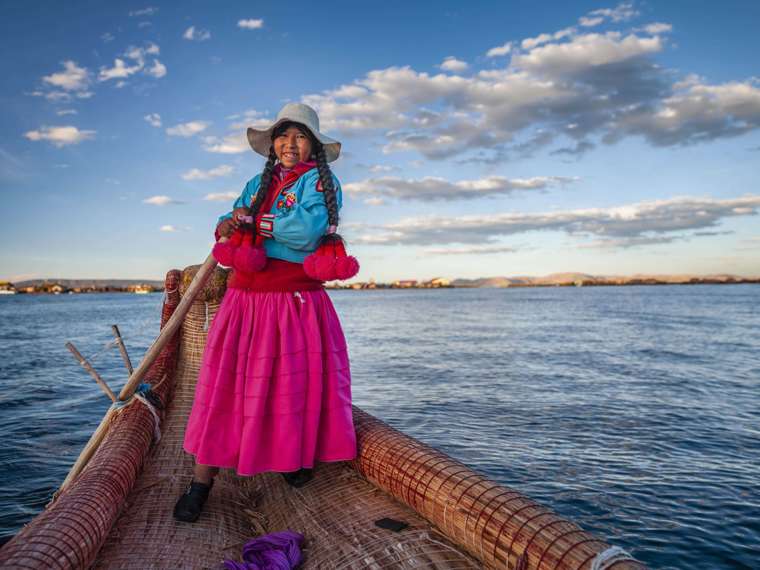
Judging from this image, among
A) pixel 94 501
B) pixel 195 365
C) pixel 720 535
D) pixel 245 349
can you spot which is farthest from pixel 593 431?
pixel 94 501

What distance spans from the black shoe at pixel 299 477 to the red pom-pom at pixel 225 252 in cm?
134

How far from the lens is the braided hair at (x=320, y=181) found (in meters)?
2.98

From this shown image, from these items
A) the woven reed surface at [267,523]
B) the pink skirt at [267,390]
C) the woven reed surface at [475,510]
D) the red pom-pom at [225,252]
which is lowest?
the woven reed surface at [267,523]

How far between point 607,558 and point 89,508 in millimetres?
2187

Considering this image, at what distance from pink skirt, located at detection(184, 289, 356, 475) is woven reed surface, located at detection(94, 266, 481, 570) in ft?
0.91

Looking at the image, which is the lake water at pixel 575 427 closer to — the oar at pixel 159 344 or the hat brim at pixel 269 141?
the oar at pixel 159 344

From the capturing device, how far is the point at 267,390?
287 centimetres

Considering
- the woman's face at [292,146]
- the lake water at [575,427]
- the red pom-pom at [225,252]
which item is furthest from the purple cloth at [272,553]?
the lake water at [575,427]

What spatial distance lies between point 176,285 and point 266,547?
3.16m

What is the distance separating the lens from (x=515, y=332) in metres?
27.5

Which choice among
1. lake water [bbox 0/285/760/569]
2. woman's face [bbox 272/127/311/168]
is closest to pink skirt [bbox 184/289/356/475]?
woman's face [bbox 272/127/311/168]

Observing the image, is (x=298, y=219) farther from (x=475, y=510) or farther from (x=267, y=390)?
(x=475, y=510)

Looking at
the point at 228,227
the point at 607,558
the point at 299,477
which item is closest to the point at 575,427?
the point at 299,477

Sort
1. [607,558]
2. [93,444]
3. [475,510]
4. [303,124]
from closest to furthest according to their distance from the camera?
[607,558], [475,510], [303,124], [93,444]
